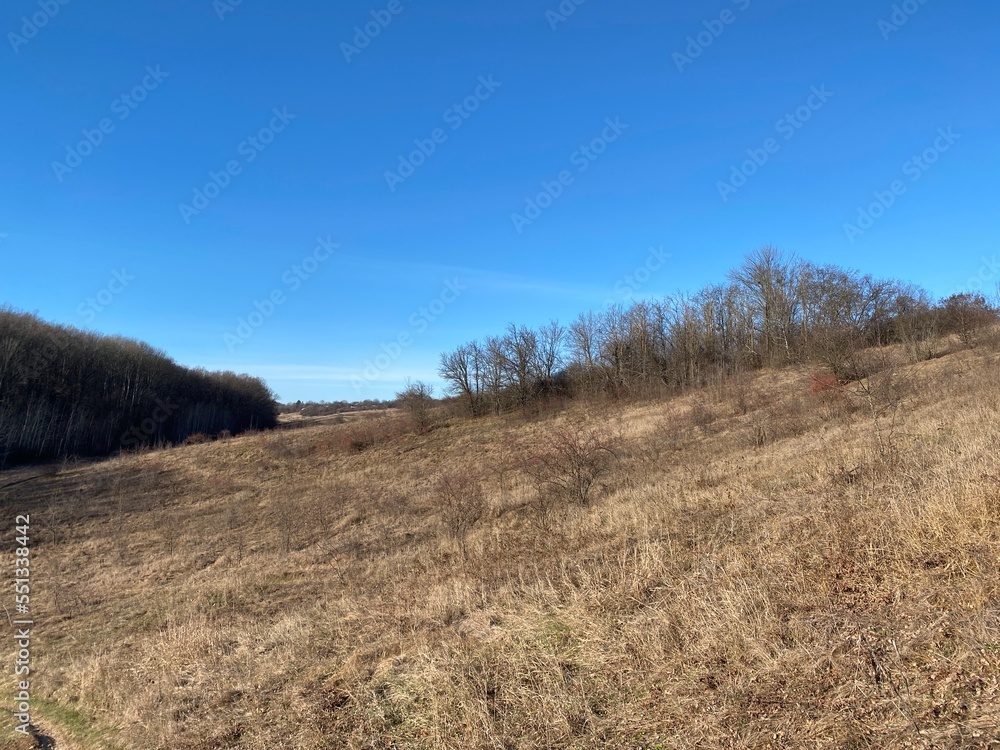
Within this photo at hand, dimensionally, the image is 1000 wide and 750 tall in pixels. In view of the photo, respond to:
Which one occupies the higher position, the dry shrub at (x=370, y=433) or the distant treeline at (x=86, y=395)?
the distant treeline at (x=86, y=395)

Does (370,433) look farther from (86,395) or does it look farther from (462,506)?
(86,395)

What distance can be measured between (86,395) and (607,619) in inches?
2341

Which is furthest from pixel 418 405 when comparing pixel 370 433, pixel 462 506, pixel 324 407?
pixel 324 407

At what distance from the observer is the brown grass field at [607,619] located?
334 cm

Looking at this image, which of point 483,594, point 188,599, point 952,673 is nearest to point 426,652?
point 483,594

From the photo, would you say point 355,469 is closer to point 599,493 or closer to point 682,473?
point 599,493

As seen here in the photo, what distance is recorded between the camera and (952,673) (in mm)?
3047

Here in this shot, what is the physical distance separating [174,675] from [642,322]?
47207 mm

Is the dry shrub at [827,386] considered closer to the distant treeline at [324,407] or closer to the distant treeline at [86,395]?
the distant treeline at [86,395]

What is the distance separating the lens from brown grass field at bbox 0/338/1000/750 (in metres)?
3.34

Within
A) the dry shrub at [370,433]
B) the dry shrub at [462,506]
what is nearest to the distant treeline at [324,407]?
the dry shrub at [370,433]

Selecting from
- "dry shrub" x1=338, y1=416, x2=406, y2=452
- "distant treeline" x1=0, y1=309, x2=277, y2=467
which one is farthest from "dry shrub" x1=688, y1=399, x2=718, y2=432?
"distant treeline" x1=0, y1=309, x2=277, y2=467

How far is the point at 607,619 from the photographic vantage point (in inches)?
193

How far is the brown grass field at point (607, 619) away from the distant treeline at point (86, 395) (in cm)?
3754
